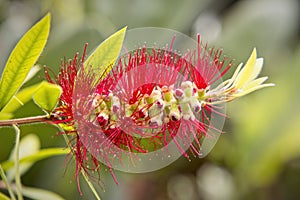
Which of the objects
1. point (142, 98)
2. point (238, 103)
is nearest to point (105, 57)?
point (142, 98)

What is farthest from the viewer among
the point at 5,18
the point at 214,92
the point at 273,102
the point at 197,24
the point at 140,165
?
the point at 197,24

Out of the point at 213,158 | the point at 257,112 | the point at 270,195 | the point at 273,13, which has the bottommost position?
the point at 270,195

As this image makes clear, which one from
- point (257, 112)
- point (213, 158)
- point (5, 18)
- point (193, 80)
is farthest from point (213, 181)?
point (193, 80)

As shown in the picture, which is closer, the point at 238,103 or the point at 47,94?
the point at 47,94

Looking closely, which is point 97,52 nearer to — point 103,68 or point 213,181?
point 103,68

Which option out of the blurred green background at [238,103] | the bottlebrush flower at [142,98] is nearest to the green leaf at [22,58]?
the bottlebrush flower at [142,98]

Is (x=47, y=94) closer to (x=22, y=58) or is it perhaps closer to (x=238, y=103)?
(x=22, y=58)
